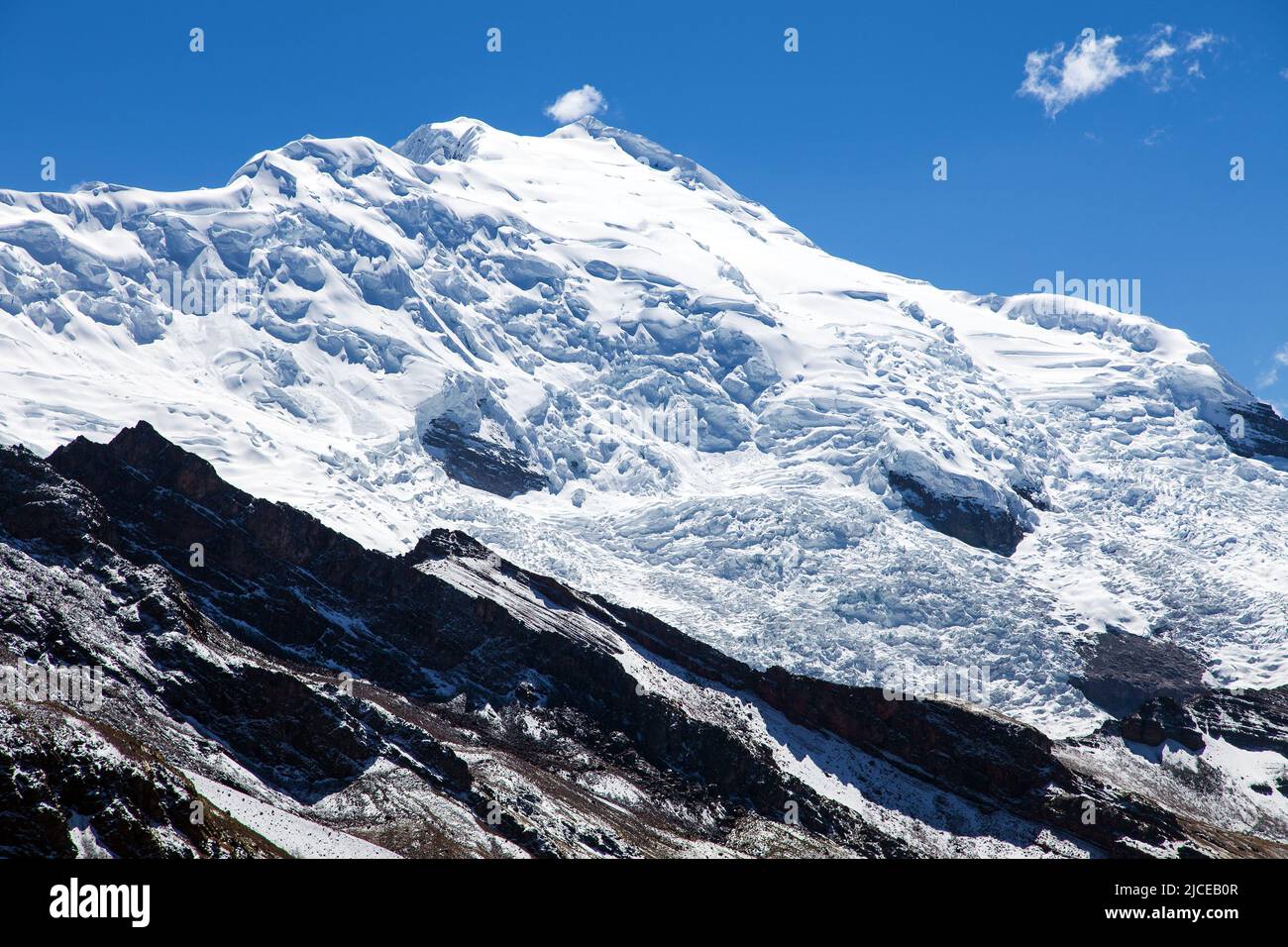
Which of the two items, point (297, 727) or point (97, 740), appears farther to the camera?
point (297, 727)

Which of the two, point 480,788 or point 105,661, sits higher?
point 105,661
